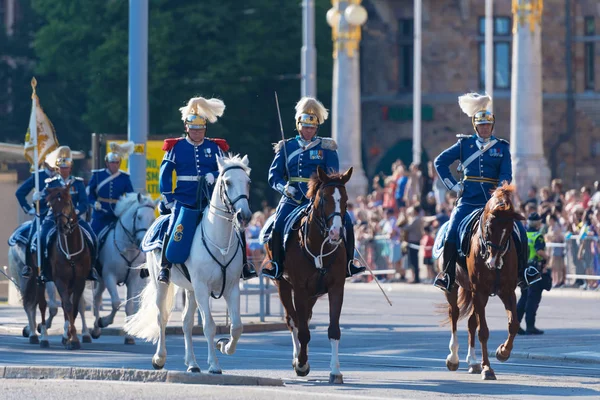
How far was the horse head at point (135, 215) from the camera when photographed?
23.5 metres

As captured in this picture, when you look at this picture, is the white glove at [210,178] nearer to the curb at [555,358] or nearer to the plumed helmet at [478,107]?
the plumed helmet at [478,107]

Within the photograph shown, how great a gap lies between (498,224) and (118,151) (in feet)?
30.3

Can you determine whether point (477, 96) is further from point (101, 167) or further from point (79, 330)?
point (101, 167)

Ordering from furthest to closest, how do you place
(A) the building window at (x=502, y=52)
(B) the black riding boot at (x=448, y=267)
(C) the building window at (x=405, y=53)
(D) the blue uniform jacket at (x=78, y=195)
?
(C) the building window at (x=405, y=53) < (A) the building window at (x=502, y=52) < (D) the blue uniform jacket at (x=78, y=195) < (B) the black riding boot at (x=448, y=267)

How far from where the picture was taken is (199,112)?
1769 cm

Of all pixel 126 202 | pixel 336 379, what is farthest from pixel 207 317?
pixel 126 202

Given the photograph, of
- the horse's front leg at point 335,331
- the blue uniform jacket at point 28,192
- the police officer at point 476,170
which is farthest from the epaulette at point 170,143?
the blue uniform jacket at point 28,192

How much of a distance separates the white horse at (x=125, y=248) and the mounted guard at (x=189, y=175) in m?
5.80

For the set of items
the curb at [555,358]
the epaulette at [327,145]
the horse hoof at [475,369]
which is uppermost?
the epaulette at [327,145]

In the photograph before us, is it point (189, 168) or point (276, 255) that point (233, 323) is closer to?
point (276, 255)

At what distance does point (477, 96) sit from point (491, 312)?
10894 mm

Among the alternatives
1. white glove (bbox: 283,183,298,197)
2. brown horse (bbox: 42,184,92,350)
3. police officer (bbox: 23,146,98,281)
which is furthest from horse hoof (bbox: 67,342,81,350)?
white glove (bbox: 283,183,298,197)

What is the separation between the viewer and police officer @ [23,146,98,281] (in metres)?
22.5

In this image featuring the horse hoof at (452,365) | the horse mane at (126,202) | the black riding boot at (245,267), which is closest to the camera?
the black riding boot at (245,267)
